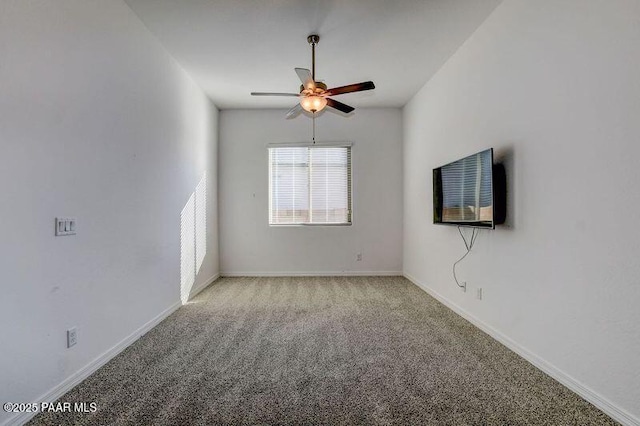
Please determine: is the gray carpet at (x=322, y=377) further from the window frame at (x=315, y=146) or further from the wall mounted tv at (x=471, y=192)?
the window frame at (x=315, y=146)

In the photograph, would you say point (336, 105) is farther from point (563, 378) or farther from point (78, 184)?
point (563, 378)

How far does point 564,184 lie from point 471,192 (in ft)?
2.96

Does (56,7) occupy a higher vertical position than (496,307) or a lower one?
higher

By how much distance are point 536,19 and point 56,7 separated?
3138 mm

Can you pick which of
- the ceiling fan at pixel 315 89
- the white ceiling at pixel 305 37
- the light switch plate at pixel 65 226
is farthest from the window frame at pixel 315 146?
the light switch plate at pixel 65 226

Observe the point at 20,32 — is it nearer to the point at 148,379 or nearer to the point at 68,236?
the point at 68,236

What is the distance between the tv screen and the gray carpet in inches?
40.3

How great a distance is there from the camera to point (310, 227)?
17.8 ft

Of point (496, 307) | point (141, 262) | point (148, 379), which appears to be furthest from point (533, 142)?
point (141, 262)

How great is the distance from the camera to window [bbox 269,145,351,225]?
5453 millimetres

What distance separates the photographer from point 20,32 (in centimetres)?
169

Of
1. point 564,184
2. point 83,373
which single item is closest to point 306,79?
point 564,184

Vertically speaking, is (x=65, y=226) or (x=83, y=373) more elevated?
(x=65, y=226)

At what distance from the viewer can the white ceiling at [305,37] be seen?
8.95 feet
